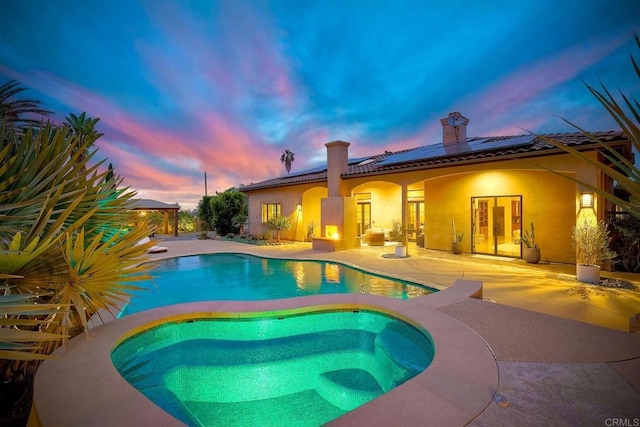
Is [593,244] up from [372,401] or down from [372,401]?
up

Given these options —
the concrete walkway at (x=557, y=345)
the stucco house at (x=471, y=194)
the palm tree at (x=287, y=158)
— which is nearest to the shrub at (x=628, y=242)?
the concrete walkway at (x=557, y=345)

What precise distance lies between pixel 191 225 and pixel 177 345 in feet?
91.2

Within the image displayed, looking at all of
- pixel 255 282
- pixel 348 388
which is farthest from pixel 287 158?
pixel 348 388

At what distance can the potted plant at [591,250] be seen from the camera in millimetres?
7909

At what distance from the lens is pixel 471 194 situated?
45.0 ft

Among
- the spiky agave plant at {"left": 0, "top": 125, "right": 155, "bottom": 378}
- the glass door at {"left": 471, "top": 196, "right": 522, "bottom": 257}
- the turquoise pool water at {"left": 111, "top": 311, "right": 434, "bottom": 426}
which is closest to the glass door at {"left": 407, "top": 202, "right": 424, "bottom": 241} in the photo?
the glass door at {"left": 471, "top": 196, "right": 522, "bottom": 257}

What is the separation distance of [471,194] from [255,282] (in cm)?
1079

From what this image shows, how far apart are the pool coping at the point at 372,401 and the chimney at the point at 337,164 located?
11.6m

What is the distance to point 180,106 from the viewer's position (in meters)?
17.9

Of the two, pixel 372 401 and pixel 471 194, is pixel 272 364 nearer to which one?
pixel 372 401

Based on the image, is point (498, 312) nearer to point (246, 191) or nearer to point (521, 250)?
point (521, 250)

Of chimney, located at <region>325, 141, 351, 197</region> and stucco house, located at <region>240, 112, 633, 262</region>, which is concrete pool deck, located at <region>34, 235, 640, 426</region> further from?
chimney, located at <region>325, 141, 351, 197</region>

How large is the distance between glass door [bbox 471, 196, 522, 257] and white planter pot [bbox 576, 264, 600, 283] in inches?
172

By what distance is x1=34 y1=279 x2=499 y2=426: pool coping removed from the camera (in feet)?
9.15
